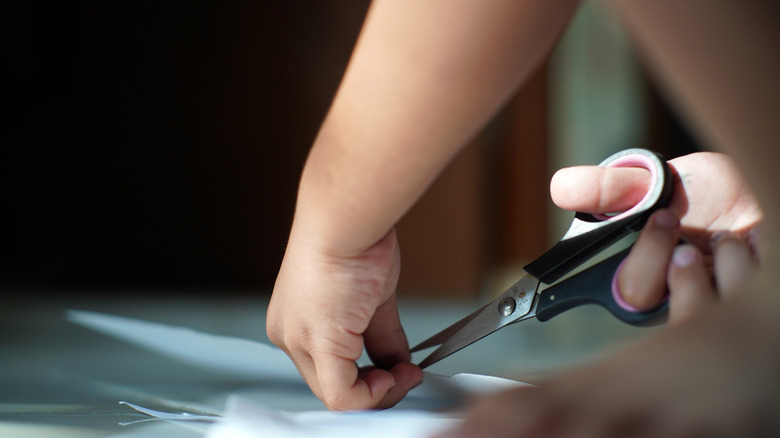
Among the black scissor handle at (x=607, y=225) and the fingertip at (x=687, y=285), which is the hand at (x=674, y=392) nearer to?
the fingertip at (x=687, y=285)

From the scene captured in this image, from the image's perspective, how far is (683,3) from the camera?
7.5 inches

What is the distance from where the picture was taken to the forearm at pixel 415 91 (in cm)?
26

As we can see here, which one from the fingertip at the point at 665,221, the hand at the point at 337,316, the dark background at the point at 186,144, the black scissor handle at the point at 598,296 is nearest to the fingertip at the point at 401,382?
the hand at the point at 337,316

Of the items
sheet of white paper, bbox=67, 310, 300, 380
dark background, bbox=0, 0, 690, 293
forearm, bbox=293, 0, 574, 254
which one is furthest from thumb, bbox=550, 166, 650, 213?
dark background, bbox=0, 0, 690, 293

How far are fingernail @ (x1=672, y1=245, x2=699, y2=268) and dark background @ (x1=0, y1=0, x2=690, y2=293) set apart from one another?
3.74ft

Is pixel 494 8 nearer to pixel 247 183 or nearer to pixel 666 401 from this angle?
pixel 666 401

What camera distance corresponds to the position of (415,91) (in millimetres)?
284

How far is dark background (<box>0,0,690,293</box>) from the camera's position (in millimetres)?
1359

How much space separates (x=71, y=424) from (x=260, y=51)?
1282 millimetres

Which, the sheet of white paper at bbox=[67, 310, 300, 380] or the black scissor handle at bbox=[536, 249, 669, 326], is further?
the sheet of white paper at bbox=[67, 310, 300, 380]

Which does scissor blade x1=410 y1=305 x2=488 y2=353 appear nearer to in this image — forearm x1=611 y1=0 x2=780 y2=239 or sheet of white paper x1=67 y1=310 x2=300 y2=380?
sheet of white paper x1=67 y1=310 x2=300 y2=380

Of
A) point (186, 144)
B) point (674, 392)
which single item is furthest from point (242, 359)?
point (186, 144)

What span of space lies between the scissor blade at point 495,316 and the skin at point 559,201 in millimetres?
37

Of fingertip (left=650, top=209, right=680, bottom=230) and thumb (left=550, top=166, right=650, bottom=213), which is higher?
thumb (left=550, top=166, right=650, bottom=213)
